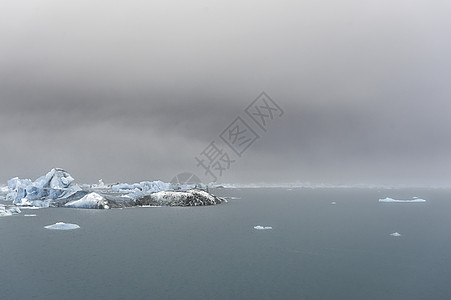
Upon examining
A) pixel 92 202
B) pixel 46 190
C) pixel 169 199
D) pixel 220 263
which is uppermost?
pixel 46 190

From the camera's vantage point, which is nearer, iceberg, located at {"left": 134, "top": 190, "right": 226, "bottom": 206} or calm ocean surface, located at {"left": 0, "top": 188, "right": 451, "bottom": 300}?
calm ocean surface, located at {"left": 0, "top": 188, "right": 451, "bottom": 300}

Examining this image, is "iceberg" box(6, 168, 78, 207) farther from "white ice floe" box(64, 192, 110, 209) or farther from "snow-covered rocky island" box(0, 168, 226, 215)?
"white ice floe" box(64, 192, 110, 209)

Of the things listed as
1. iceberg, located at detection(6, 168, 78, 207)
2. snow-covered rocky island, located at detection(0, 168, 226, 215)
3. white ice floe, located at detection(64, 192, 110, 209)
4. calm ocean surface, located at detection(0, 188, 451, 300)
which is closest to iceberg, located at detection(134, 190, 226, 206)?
snow-covered rocky island, located at detection(0, 168, 226, 215)

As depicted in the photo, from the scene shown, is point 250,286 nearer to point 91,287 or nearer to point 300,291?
point 300,291

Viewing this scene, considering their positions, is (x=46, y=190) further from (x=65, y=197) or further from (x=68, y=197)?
(x=68, y=197)

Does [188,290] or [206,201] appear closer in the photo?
[188,290]

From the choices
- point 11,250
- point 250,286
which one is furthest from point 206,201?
point 250,286

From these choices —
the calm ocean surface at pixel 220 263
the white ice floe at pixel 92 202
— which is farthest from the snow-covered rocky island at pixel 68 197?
the calm ocean surface at pixel 220 263

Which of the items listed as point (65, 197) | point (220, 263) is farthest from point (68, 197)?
point (220, 263)

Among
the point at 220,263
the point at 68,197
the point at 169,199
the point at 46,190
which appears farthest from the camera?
the point at 169,199
